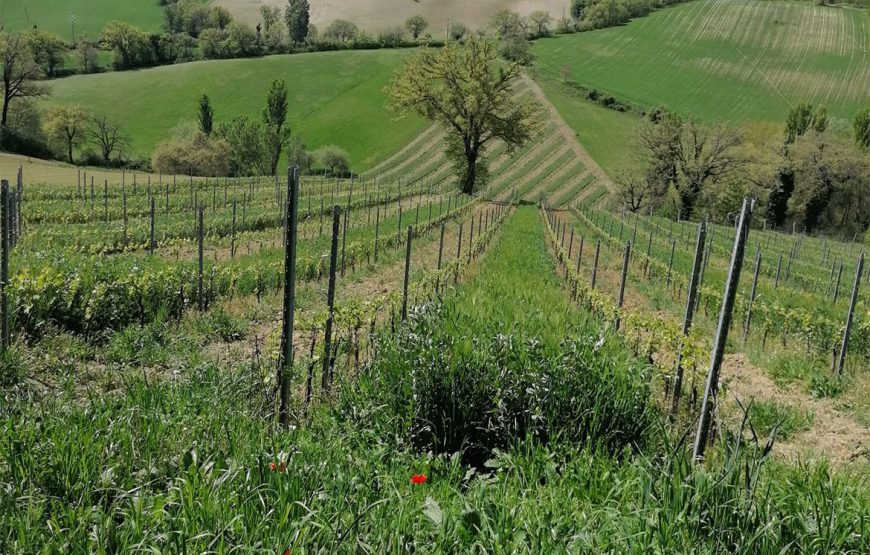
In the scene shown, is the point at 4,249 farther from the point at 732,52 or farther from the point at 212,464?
the point at 732,52

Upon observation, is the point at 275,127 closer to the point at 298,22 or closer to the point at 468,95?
the point at 468,95

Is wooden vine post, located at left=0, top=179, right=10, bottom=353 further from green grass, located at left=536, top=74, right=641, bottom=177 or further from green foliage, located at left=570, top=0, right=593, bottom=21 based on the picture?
green foliage, located at left=570, top=0, right=593, bottom=21

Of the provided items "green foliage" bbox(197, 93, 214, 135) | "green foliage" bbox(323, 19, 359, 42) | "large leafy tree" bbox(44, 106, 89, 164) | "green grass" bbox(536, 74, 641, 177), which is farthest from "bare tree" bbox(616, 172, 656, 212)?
"green foliage" bbox(323, 19, 359, 42)

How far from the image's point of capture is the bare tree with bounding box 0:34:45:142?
57750 mm

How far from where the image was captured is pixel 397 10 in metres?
125

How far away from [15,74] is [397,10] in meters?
85.3

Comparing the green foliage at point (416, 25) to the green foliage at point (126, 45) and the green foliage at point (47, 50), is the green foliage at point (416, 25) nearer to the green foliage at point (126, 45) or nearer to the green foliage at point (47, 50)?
the green foliage at point (126, 45)

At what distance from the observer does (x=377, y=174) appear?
62094mm

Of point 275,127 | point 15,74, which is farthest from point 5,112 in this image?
point 275,127

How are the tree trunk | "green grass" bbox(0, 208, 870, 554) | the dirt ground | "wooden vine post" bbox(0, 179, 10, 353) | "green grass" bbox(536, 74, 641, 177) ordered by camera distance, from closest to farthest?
"green grass" bbox(0, 208, 870, 554) < "wooden vine post" bbox(0, 179, 10, 353) < the tree trunk < "green grass" bbox(536, 74, 641, 177) < the dirt ground

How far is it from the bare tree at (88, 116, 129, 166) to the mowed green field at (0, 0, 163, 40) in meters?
46.2

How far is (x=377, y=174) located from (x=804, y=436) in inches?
2302

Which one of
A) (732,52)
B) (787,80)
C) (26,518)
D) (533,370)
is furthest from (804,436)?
(732,52)

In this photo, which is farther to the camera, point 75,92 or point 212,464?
point 75,92
